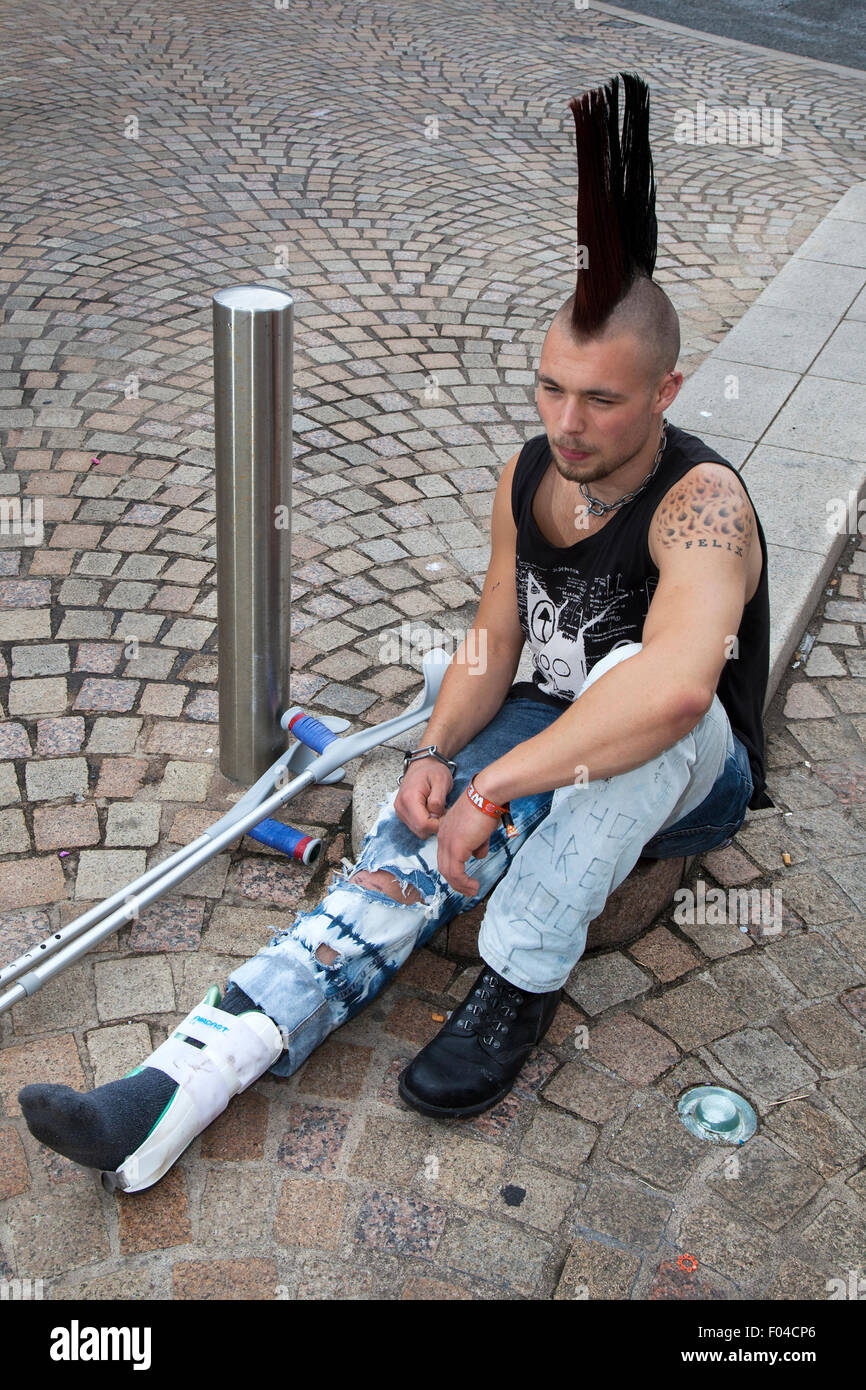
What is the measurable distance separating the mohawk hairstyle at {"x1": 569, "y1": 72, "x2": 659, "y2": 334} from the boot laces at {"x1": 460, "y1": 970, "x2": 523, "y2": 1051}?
4.39 ft

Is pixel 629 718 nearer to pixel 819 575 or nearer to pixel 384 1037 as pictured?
pixel 384 1037

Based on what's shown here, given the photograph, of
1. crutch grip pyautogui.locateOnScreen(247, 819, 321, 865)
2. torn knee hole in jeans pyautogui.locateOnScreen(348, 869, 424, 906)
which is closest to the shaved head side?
torn knee hole in jeans pyautogui.locateOnScreen(348, 869, 424, 906)

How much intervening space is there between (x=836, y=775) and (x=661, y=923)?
0.85 meters

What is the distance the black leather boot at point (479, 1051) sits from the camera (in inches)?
102

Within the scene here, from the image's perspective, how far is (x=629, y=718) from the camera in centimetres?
241

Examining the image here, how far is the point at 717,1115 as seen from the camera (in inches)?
104

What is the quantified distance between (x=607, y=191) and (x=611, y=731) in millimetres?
1033

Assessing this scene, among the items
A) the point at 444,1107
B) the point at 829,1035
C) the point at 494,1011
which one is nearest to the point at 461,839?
the point at 494,1011

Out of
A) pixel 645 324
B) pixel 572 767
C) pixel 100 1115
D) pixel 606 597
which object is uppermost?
pixel 645 324

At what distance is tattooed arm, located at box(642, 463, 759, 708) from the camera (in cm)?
244

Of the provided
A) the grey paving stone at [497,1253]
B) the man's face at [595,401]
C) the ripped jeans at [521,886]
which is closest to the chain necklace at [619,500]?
the man's face at [595,401]

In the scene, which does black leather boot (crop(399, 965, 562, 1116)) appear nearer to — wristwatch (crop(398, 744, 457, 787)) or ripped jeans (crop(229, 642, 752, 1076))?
ripped jeans (crop(229, 642, 752, 1076))

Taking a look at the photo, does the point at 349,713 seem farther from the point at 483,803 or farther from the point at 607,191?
the point at 607,191

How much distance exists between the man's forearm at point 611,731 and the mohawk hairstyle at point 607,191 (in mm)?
689
